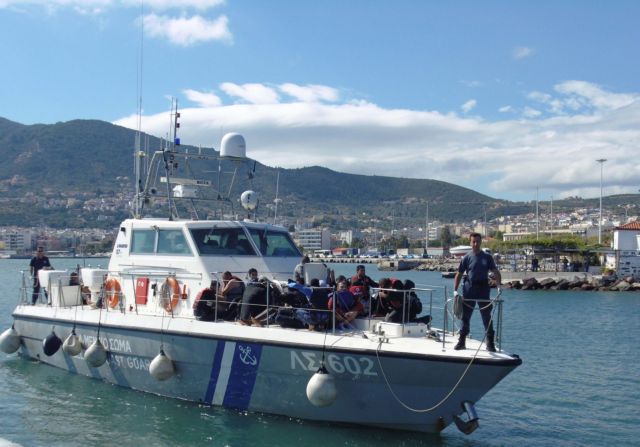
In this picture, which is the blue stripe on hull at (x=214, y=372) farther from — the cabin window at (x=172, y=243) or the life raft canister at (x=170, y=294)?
the cabin window at (x=172, y=243)

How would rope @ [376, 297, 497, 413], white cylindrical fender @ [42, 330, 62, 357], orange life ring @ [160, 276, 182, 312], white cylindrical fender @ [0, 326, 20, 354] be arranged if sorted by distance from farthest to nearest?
white cylindrical fender @ [0, 326, 20, 354] < white cylindrical fender @ [42, 330, 62, 357] < orange life ring @ [160, 276, 182, 312] < rope @ [376, 297, 497, 413]

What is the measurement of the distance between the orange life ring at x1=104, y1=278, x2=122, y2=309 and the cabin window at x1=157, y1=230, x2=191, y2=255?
3.63ft

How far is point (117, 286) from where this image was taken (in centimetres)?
1296

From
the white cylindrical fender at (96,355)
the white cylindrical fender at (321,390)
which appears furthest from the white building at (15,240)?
the white cylindrical fender at (321,390)

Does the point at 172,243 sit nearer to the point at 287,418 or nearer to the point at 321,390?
the point at 287,418

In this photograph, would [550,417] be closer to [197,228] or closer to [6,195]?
[197,228]

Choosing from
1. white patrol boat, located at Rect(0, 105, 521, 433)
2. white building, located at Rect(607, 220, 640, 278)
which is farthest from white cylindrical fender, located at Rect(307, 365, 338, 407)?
white building, located at Rect(607, 220, 640, 278)

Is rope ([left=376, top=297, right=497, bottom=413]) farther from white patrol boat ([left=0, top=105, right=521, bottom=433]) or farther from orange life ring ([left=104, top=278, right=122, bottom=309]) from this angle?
orange life ring ([left=104, top=278, right=122, bottom=309])

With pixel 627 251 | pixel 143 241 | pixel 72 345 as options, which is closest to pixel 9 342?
pixel 72 345

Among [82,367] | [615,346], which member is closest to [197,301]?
[82,367]

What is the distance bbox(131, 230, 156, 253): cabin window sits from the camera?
12.8 metres

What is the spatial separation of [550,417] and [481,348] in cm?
352

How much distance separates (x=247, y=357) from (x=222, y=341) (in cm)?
49

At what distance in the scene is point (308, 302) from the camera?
1023cm
